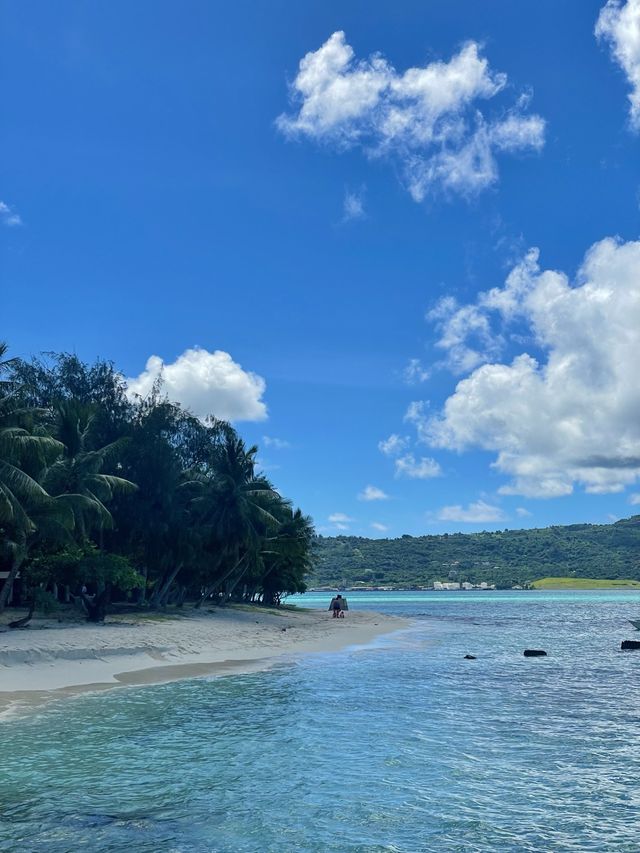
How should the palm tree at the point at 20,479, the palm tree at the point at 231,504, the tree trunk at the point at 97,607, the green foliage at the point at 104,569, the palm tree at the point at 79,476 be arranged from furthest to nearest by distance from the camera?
the palm tree at the point at 231,504 < the tree trunk at the point at 97,607 < the green foliage at the point at 104,569 < the palm tree at the point at 79,476 < the palm tree at the point at 20,479

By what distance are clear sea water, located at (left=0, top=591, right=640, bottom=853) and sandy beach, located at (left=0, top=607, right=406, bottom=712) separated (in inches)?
88.5

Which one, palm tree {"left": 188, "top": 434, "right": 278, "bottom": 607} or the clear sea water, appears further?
palm tree {"left": 188, "top": 434, "right": 278, "bottom": 607}

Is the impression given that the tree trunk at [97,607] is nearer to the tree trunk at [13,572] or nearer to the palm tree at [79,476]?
the palm tree at [79,476]

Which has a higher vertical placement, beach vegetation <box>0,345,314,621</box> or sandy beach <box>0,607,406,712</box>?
beach vegetation <box>0,345,314,621</box>

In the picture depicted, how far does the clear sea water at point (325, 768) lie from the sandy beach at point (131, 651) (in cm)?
225

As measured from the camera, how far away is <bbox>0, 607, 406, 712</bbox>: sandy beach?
23148mm

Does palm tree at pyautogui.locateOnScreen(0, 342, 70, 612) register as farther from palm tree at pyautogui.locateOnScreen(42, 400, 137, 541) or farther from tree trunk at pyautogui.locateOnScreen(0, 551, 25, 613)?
palm tree at pyautogui.locateOnScreen(42, 400, 137, 541)

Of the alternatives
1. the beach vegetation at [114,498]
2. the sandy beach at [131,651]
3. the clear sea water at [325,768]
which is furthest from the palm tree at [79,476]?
the clear sea water at [325,768]

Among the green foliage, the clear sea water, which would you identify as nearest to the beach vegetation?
the green foliage

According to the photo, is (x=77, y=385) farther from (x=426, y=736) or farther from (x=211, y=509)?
(x=426, y=736)

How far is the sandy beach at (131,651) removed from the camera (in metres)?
23.1

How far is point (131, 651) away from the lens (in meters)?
29.1

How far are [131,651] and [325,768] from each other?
17821mm

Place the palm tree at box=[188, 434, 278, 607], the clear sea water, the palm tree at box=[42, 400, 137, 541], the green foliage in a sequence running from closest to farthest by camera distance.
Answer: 1. the clear sea water
2. the palm tree at box=[42, 400, 137, 541]
3. the green foliage
4. the palm tree at box=[188, 434, 278, 607]
